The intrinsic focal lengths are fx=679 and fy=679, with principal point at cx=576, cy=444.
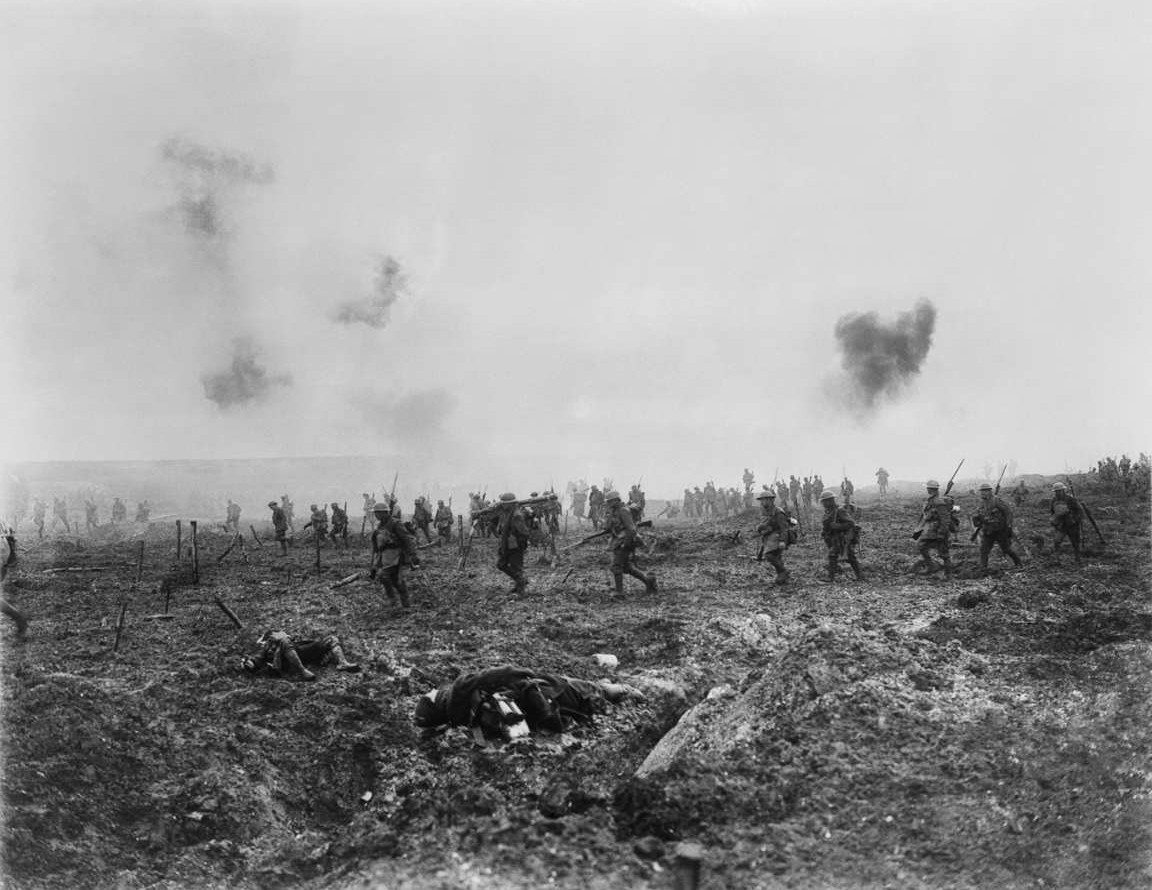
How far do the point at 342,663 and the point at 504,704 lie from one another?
93.4 inches

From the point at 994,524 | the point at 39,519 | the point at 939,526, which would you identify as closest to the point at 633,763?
the point at 939,526

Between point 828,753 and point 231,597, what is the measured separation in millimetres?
10729

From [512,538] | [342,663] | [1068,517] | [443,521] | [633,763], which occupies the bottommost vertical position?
[633,763]

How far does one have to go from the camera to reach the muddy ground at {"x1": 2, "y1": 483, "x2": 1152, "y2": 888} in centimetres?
357

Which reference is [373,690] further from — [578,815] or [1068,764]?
[1068,764]

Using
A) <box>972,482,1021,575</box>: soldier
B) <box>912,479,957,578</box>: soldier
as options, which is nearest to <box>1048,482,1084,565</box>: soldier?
<box>972,482,1021,575</box>: soldier

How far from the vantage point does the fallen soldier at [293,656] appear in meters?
6.63

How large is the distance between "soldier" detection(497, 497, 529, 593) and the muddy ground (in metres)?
2.70

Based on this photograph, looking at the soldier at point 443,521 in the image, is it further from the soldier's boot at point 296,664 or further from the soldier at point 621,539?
the soldier's boot at point 296,664

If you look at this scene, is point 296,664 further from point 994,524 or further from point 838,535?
point 994,524

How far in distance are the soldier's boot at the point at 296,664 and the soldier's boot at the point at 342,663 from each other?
12.1 inches

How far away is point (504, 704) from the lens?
5.28 m

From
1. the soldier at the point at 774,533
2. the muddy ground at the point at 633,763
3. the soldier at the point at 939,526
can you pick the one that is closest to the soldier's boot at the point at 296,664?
the muddy ground at the point at 633,763

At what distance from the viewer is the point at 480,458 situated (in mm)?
95188
